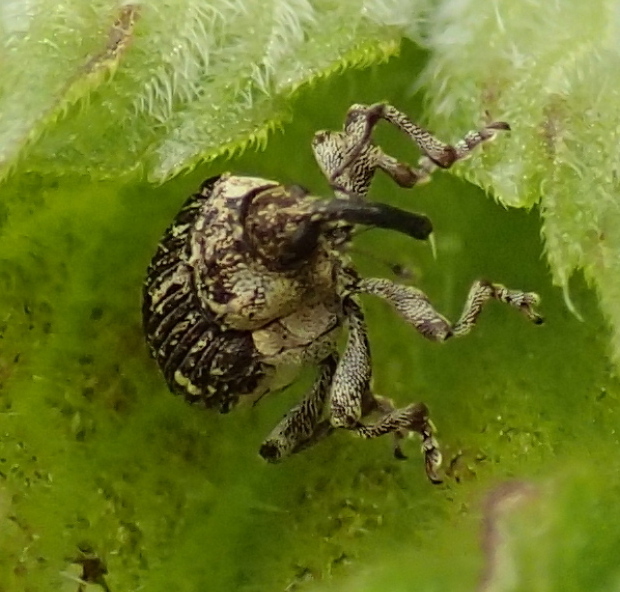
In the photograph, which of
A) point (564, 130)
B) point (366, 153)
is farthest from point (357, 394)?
point (564, 130)

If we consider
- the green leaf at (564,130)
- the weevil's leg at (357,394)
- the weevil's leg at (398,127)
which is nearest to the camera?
the green leaf at (564,130)

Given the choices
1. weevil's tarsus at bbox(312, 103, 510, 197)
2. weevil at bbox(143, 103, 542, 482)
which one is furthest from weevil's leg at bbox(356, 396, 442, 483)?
weevil's tarsus at bbox(312, 103, 510, 197)

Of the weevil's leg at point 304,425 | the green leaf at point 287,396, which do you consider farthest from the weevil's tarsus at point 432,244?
the weevil's leg at point 304,425

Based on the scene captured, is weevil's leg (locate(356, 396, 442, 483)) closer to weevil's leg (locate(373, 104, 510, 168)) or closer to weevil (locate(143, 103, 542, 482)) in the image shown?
weevil (locate(143, 103, 542, 482))

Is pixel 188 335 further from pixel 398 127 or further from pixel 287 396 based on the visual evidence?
pixel 398 127

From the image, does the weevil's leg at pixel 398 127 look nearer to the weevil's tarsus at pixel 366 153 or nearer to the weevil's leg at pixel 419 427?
the weevil's tarsus at pixel 366 153

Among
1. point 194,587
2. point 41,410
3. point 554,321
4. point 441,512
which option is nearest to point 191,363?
point 41,410

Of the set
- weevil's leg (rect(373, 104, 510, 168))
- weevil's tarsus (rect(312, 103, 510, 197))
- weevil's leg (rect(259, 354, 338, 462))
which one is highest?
weevil's leg (rect(373, 104, 510, 168))
